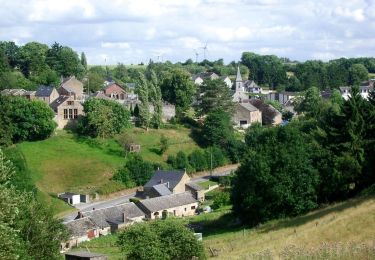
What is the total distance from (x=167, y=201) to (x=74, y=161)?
43.3 ft

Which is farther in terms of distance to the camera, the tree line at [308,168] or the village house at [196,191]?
the village house at [196,191]

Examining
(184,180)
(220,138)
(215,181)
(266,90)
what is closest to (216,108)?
(220,138)

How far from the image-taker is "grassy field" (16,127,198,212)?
62.5m

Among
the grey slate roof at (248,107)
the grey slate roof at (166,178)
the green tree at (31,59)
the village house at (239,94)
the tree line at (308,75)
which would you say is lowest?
the grey slate roof at (166,178)

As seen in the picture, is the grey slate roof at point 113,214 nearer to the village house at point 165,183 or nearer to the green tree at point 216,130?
the village house at point 165,183

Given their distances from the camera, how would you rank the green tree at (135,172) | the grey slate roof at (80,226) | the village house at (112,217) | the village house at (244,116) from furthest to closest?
the village house at (244,116)
the green tree at (135,172)
the village house at (112,217)
the grey slate roof at (80,226)

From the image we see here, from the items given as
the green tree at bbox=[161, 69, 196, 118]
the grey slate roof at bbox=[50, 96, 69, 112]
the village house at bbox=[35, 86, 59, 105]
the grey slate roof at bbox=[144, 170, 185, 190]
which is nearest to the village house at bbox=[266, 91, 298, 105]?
the green tree at bbox=[161, 69, 196, 118]

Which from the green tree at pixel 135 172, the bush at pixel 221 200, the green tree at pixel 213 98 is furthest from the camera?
the green tree at pixel 213 98

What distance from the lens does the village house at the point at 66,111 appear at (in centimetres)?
7256

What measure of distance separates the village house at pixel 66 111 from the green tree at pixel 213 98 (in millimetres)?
17058

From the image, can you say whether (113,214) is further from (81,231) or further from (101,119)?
(101,119)

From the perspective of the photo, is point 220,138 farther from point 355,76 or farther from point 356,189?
point 355,76

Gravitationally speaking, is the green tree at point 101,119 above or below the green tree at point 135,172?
above

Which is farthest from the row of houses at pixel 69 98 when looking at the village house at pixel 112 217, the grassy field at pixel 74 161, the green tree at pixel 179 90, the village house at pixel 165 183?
the village house at pixel 112 217
